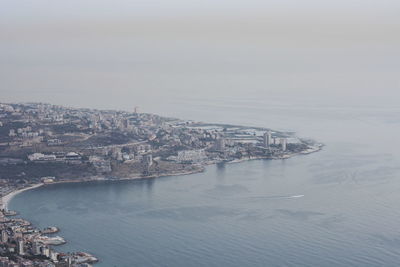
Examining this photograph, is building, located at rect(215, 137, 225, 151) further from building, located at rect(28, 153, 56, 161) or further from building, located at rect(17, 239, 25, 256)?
building, located at rect(17, 239, 25, 256)

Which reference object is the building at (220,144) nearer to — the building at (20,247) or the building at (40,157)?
the building at (40,157)

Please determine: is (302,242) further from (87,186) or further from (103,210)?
(87,186)

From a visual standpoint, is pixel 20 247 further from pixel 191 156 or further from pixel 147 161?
pixel 191 156

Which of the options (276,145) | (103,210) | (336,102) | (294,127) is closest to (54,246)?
(103,210)

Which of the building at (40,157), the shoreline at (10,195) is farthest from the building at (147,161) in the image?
the shoreline at (10,195)

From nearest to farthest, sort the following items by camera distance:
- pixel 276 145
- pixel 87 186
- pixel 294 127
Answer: pixel 87 186, pixel 276 145, pixel 294 127


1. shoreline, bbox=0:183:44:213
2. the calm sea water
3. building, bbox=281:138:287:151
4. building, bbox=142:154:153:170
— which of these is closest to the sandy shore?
shoreline, bbox=0:183:44:213
